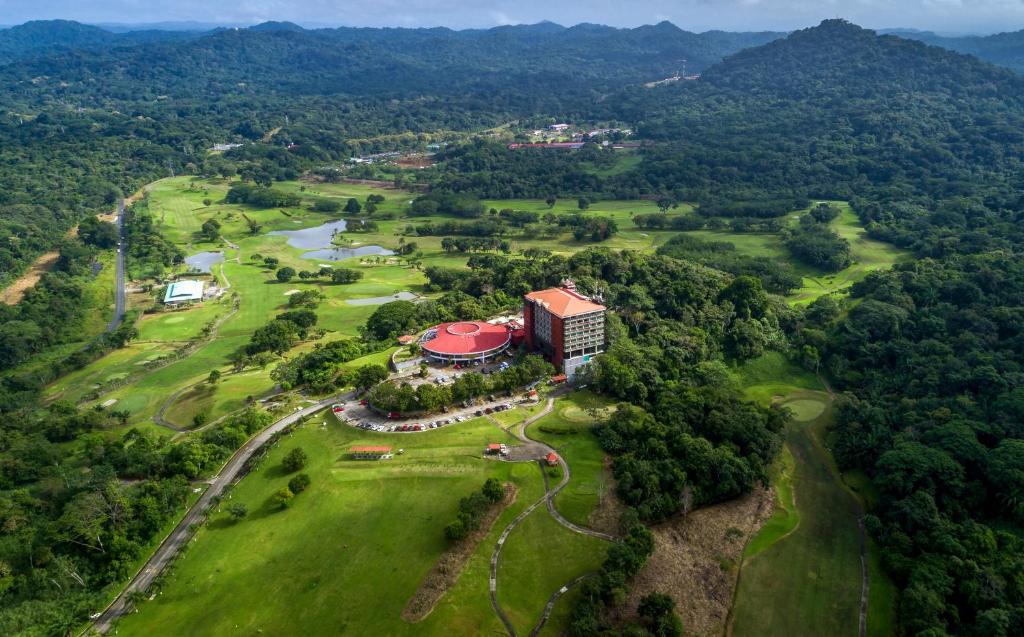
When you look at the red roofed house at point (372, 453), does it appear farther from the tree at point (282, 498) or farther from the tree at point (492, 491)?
the tree at point (492, 491)

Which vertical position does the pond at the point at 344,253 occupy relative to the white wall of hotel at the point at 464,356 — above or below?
below

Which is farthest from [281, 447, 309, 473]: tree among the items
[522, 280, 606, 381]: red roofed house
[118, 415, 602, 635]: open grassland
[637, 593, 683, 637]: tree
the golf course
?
[637, 593, 683, 637]: tree

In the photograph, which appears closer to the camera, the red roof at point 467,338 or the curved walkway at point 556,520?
the curved walkway at point 556,520

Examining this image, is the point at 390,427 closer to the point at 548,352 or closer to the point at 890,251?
the point at 548,352

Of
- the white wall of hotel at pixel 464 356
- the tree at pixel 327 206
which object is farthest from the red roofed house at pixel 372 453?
the tree at pixel 327 206

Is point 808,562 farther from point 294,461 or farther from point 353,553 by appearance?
point 294,461

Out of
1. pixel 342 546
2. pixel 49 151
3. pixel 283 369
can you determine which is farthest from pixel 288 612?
pixel 49 151

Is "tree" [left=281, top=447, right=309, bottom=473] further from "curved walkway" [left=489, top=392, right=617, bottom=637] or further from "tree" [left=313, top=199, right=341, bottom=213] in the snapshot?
"tree" [left=313, top=199, right=341, bottom=213]
